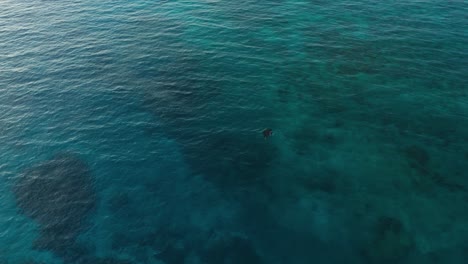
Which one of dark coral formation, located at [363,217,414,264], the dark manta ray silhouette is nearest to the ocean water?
dark coral formation, located at [363,217,414,264]

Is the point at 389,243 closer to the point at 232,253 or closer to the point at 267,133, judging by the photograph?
the point at 232,253

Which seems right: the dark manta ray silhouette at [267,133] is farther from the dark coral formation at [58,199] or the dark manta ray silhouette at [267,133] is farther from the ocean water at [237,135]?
the dark coral formation at [58,199]

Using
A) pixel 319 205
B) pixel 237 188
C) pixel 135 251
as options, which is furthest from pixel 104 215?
pixel 319 205

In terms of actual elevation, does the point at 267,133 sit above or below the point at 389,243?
above

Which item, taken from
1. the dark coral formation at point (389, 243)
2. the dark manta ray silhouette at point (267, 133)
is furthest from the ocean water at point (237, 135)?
the dark manta ray silhouette at point (267, 133)

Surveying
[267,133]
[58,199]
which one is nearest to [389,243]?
[267,133]
